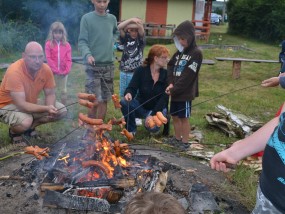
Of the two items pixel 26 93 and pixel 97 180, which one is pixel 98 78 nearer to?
pixel 26 93

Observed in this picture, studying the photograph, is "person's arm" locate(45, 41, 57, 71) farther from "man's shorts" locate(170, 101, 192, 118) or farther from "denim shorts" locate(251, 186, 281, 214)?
"denim shorts" locate(251, 186, 281, 214)

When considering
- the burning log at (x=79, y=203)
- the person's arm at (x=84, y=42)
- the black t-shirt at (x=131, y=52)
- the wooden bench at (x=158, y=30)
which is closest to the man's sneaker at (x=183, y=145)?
the black t-shirt at (x=131, y=52)

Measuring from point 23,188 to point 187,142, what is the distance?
2.62m

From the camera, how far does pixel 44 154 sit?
4000mm

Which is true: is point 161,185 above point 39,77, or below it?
below

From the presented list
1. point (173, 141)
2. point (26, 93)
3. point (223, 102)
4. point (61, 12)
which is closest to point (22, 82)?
point (26, 93)

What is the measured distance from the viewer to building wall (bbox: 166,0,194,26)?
74.4ft

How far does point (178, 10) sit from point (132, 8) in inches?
108

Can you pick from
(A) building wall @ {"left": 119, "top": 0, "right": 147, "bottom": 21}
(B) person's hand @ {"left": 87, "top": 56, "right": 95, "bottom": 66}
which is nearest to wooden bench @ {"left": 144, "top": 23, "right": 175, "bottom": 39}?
(A) building wall @ {"left": 119, "top": 0, "right": 147, "bottom": 21}

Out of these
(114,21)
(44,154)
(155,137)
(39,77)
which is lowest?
(155,137)

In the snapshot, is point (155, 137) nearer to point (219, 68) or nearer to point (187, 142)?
→ point (187, 142)

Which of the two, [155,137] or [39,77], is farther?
[155,137]

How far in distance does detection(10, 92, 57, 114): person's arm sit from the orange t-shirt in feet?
0.22

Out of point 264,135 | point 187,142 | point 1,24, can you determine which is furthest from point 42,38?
point 264,135
